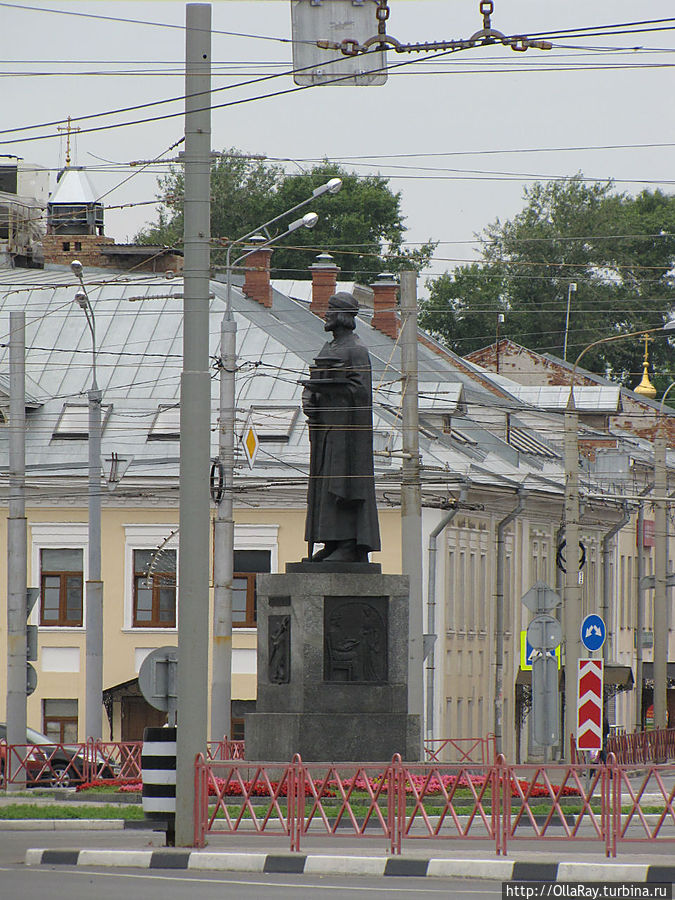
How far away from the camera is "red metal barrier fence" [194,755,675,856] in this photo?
16828 mm

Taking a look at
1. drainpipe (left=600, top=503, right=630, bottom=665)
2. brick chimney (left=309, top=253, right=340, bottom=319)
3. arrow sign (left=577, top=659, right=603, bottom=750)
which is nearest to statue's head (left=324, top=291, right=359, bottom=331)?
arrow sign (left=577, top=659, right=603, bottom=750)

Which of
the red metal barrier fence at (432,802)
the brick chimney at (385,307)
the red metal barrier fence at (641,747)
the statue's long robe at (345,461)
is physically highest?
the brick chimney at (385,307)

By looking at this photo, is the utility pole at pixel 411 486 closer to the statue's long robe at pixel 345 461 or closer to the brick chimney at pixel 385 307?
the statue's long robe at pixel 345 461

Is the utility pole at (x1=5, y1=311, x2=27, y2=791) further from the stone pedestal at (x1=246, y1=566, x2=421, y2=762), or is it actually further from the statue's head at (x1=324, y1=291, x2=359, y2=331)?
the statue's head at (x1=324, y1=291, x2=359, y2=331)

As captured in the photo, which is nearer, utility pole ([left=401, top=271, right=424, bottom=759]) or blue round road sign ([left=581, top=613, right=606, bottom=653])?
blue round road sign ([left=581, top=613, right=606, bottom=653])

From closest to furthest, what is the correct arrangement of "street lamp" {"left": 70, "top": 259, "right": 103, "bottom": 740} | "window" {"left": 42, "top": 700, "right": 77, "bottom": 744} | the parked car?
the parked car < "street lamp" {"left": 70, "top": 259, "right": 103, "bottom": 740} < "window" {"left": 42, "top": 700, "right": 77, "bottom": 744}

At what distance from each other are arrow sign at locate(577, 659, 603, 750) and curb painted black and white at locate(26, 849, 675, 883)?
20.8 ft

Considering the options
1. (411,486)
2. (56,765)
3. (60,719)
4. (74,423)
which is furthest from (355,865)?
(74,423)

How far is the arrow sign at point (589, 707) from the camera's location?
72.8 ft

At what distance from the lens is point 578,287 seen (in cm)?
7600

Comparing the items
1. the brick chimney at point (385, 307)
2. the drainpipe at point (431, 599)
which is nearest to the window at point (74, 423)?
the drainpipe at point (431, 599)

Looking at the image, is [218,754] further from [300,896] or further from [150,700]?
[300,896]

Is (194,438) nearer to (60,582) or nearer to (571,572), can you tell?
(571,572)

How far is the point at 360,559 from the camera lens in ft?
71.1
